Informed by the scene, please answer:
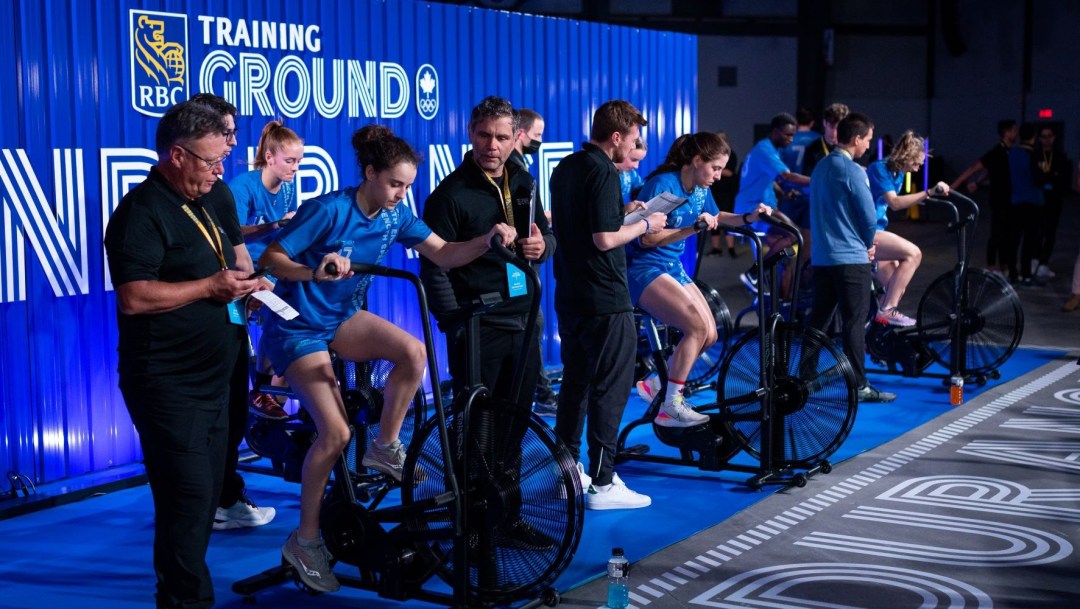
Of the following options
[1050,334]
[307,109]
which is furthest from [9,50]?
[1050,334]

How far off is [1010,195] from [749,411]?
8404mm

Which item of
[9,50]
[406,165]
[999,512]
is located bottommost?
[999,512]

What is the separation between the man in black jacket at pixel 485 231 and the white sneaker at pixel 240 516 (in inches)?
46.3

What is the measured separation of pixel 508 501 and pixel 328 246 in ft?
3.38

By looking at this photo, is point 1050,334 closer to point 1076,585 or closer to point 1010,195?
point 1010,195

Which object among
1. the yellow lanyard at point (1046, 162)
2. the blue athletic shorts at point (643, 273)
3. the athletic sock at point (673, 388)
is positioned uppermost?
the yellow lanyard at point (1046, 162)

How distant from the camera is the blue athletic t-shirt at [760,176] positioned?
9781 millimetres

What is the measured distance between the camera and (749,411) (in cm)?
600

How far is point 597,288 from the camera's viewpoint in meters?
5.25

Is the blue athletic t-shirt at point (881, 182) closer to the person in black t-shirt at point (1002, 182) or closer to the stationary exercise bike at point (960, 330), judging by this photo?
the stationary exercise bike at point (960, 330)

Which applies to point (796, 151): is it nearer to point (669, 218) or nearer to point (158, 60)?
point (669, 218)

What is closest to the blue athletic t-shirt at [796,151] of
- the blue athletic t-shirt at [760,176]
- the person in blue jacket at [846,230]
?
the blue athletic t-shirt at [760,176]

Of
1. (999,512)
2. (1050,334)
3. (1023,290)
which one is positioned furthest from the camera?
(1023,290)

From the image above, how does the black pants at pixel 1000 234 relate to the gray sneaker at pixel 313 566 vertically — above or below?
above
